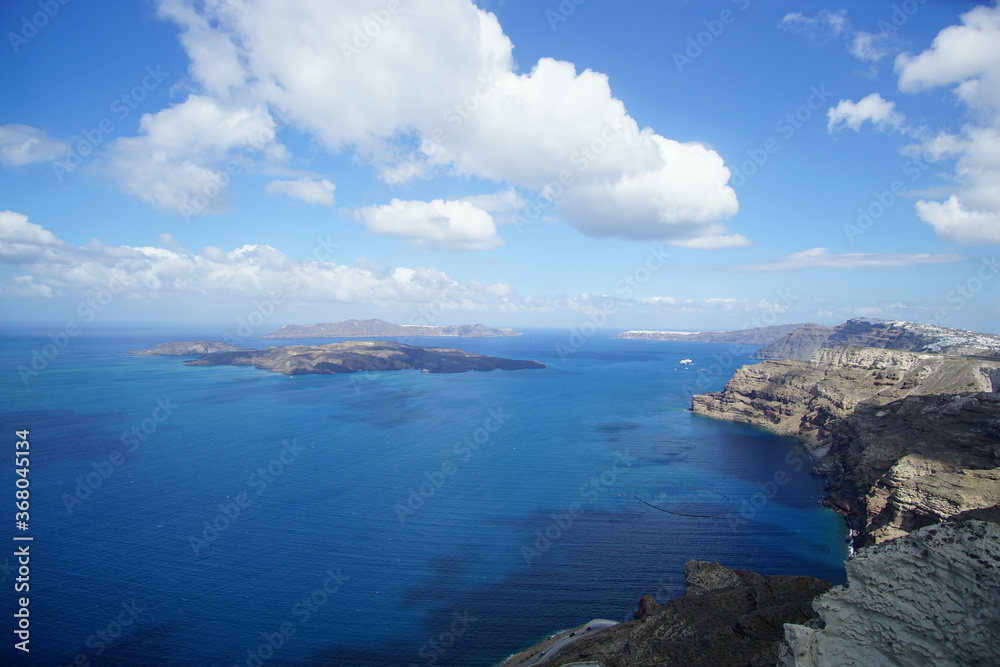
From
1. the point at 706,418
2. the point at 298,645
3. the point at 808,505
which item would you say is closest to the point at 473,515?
the point at 298,645

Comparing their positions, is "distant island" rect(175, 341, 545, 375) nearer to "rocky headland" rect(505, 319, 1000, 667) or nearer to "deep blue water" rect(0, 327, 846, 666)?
"deep blue water" rect(0, 327, 846, 666)

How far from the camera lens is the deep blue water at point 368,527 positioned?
2708 cm

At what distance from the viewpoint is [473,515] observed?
43250 mm

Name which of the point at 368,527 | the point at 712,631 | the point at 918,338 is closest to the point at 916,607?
the point at 712,631

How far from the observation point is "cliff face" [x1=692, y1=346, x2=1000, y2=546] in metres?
32.1

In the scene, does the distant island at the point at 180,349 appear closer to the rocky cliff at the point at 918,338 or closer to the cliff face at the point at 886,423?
the cliff face at the point at 886,423

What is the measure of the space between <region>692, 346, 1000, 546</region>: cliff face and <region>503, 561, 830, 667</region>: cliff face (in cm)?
1864

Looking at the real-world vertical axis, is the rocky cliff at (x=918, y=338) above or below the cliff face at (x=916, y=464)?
above

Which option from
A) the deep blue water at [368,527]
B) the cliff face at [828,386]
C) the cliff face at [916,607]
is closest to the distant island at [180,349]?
the deep blue water at [368,527]

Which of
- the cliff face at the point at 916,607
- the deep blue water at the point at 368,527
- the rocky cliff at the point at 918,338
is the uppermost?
the rocky cliff at the point at 918,338

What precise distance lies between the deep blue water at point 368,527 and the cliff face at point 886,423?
16.0ft

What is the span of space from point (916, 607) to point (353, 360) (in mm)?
160234

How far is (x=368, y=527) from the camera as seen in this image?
40.2 m

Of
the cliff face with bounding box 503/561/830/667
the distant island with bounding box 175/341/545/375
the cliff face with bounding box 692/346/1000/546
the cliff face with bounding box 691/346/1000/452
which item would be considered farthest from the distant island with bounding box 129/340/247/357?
the cliff face with bounding box 503/561/830/667
